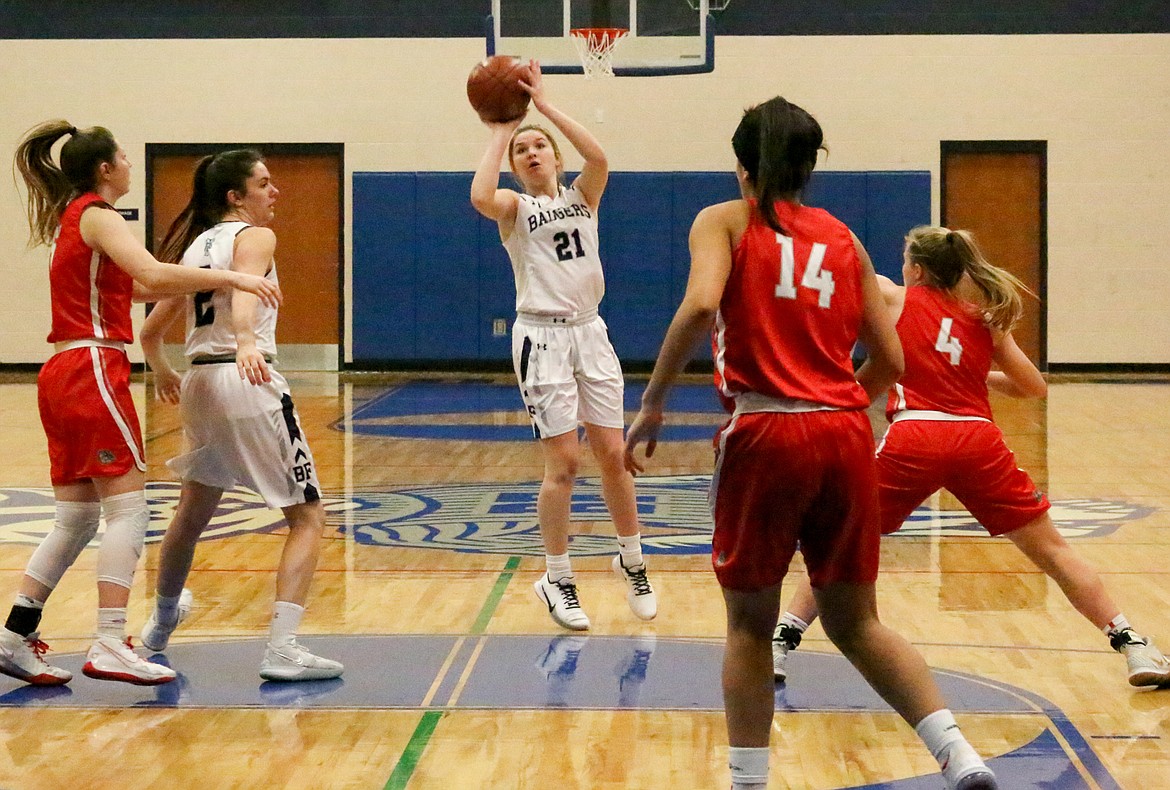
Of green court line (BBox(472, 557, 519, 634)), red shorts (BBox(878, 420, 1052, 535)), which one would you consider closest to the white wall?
green court line (BBox(472, 557, 519, 634))

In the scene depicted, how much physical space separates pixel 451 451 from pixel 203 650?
5.53 metres

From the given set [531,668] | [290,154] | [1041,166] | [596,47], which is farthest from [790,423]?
[290,154]

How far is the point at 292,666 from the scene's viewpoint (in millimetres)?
4273

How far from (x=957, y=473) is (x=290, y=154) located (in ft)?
43.3

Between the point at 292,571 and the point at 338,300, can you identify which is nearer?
the point at 292,571

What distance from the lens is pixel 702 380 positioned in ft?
53.2

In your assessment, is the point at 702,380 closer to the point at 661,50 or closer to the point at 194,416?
the point at 661,50

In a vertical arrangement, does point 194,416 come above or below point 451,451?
above

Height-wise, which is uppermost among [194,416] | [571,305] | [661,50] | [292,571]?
[661,50]

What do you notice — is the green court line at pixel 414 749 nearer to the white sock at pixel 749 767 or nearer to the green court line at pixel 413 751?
the green court line at pixel 413 751

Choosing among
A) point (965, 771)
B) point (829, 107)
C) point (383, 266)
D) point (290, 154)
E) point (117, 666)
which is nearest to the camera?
point (965, 771)

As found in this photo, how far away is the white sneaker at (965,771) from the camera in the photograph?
295cm

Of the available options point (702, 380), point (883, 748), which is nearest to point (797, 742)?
point (883, 748)

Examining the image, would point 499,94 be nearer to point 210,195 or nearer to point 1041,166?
point 210,195
